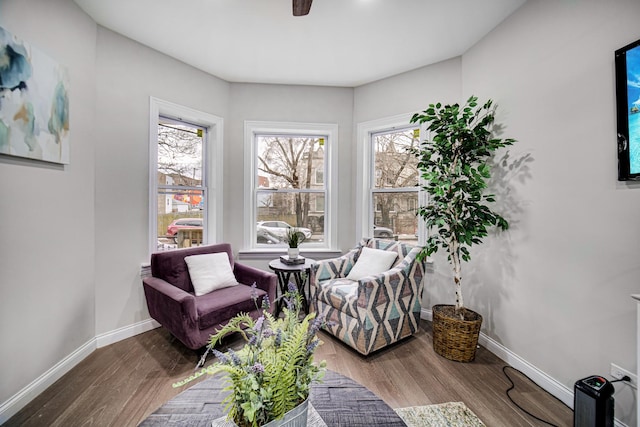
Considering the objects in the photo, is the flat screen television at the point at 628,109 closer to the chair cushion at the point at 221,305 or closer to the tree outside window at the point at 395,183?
the tree outside window at the point at 395,183

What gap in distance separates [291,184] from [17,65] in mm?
2474

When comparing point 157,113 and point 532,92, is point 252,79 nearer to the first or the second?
point 157,113

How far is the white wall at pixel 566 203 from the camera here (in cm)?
151

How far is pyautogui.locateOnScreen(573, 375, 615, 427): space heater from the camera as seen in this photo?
1338 millimetres

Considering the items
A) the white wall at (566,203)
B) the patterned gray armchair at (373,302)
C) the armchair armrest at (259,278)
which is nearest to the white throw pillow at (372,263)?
the patterned gray armchair at (373,302)

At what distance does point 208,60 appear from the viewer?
289 cm

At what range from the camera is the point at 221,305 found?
2.23 meters

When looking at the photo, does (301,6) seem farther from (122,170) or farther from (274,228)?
(274,228)

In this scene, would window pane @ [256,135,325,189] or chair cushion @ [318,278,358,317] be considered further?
window pane @ [256,135,325,189]

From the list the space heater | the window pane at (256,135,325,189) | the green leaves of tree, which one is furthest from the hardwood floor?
the window pane at (256,135,325,189)

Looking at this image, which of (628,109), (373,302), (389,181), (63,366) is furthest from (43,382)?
(628,109)

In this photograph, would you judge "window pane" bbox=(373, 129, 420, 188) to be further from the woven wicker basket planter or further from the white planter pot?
the white planter pot

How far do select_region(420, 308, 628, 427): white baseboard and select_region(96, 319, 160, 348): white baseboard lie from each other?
3.13 m

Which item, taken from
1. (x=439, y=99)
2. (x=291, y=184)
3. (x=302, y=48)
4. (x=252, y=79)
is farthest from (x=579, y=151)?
(x=252, y=79)
